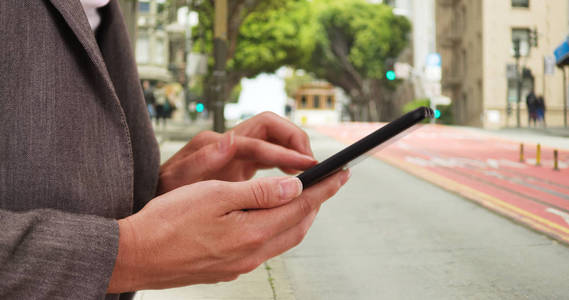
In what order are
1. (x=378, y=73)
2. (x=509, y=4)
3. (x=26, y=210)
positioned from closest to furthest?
(x=26, y=210)
(x=509, y=4)
(x=378, y=73)

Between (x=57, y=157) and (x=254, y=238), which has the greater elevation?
(x=57, y=157)

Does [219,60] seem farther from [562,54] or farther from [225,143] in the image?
[225,143]

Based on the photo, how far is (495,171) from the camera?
5535 millimetres

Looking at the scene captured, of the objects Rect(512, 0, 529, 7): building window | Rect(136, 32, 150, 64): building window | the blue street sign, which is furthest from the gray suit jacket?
Rect(136, 32, 150, 64): building window

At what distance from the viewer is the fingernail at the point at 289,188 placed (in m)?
0.94

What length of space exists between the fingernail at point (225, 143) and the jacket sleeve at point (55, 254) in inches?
23.4

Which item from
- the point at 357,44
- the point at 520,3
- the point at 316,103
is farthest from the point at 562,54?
the point at 316,103

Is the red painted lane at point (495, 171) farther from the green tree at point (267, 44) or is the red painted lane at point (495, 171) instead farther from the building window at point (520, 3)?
the green tree at point (267, 44)

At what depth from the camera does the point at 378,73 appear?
161 feet

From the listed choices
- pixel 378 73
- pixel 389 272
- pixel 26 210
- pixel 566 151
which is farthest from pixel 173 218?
pixel 378 73

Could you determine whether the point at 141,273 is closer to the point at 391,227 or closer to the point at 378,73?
the point at 391,227

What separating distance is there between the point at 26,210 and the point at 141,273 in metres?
0.21

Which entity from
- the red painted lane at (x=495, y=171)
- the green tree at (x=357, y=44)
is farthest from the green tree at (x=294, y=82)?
the red painted lane at (x=495, y=171)

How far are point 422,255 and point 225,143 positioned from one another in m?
3.18
